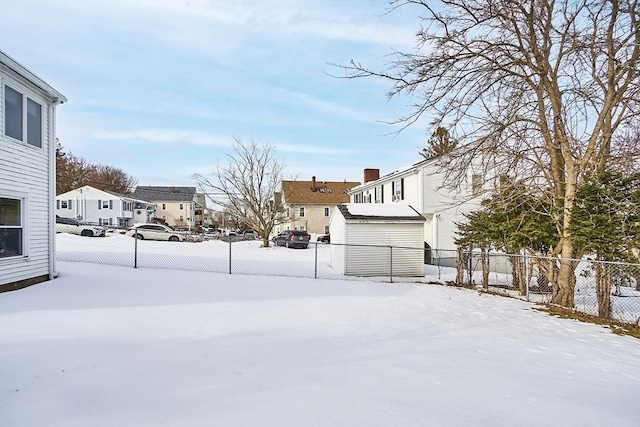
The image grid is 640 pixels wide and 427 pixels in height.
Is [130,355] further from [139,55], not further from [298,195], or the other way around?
[298,195]

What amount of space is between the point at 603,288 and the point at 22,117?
14.4m

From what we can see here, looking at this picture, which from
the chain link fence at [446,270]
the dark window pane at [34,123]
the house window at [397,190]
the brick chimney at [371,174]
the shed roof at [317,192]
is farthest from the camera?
the shed roof at [317,192]

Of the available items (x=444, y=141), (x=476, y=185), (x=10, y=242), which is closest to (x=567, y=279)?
(x=476, y=185)

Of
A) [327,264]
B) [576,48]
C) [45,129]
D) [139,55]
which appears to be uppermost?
[139,55]

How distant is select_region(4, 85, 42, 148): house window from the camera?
8.39 meters

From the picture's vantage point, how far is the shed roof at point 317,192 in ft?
150

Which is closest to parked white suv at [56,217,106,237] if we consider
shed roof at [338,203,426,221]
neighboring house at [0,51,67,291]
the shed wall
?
shed roof at [338,203,426,221]

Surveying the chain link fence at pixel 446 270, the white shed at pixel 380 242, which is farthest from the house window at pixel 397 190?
the white shed at pixel 380 242

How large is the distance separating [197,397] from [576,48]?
11323 millimetres

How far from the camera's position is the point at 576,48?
32.0ft

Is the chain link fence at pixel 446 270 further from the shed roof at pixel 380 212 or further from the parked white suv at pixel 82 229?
the parked white suv at pixel 82 229

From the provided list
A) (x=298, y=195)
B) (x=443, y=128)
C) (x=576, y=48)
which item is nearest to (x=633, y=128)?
(x=576, y=48)

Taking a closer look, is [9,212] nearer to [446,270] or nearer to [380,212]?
[380,212]

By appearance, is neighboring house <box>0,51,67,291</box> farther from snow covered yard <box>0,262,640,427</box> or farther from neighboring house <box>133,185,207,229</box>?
neighboring house <box>133,185,207,229</box>
